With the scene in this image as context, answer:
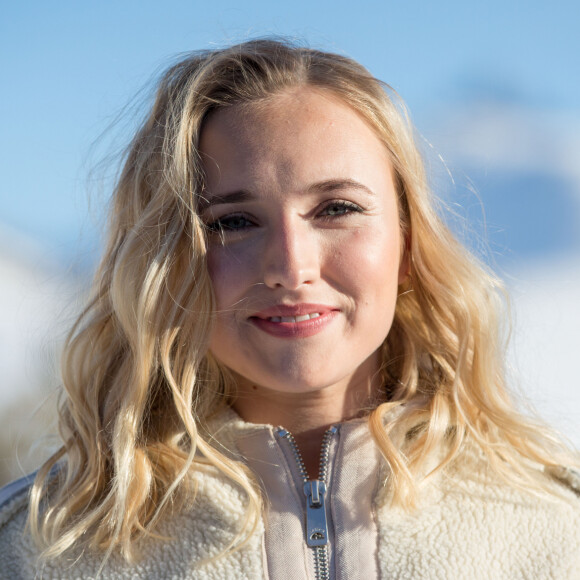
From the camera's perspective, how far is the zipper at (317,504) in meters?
2.37

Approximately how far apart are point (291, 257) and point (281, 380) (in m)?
0.35

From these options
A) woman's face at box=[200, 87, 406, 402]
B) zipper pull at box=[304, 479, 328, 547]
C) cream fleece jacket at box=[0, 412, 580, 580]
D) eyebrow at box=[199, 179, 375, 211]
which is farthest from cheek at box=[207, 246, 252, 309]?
zipper pull at box=[304, 479, 328, 547]

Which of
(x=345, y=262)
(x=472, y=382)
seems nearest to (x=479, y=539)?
(x=472, y=382)

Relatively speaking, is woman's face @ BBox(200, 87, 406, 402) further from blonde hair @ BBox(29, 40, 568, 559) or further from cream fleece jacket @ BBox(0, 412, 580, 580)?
cream fleece jacket @ BBox(0, 412, 580, 580)

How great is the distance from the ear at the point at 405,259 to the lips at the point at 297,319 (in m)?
0.42

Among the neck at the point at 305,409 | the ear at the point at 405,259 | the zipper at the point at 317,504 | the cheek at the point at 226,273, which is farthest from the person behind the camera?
the ear at the point at 405,259

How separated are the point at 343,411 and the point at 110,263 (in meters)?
0.88

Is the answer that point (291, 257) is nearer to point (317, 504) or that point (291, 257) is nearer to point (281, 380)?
point (281, 380)

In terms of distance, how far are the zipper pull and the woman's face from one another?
0.89 ft

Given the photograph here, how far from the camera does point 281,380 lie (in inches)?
96.7

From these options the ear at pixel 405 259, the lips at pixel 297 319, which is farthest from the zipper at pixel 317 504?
the ear at pixel 405 259

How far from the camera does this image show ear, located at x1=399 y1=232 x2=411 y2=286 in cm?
279

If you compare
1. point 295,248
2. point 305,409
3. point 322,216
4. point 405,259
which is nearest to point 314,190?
point 322,216

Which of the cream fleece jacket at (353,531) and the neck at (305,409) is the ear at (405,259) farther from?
the cream fleece jacket at (353,531)
